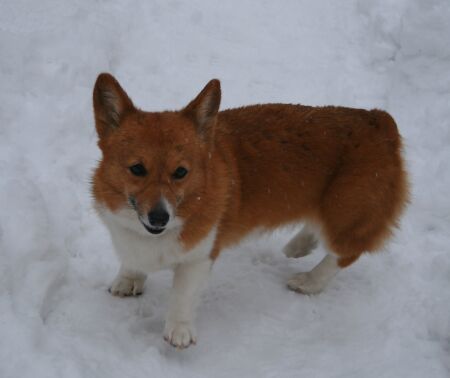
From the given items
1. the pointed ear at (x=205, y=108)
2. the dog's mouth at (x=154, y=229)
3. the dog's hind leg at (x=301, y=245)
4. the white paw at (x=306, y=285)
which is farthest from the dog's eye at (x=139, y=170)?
the dog's hind leg at (x=301, y=245)

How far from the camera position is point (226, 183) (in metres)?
3.57

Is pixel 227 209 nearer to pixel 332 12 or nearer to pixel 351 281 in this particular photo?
pixel 351 281

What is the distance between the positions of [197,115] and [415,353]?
231cm

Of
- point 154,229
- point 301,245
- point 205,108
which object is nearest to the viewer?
point 154,229

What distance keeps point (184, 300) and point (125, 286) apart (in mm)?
598

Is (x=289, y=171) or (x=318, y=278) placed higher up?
(x=289, y=171)

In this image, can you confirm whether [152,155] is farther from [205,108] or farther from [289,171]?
[289,171]

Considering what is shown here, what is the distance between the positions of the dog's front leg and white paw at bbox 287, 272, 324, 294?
3.29ft

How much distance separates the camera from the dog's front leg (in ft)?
11.3

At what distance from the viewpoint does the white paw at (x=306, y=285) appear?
4.16 m

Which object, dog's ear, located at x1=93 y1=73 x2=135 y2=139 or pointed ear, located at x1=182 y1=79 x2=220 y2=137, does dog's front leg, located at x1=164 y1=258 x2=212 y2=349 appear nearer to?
pointed ear, located at x1=182 y1=79 x2=220 y2=137

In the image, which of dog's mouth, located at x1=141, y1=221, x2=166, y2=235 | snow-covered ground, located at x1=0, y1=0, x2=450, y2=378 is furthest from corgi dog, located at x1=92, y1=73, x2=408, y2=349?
snow-covered ground, located at x1=0, y1=0, x2=450, y2=378

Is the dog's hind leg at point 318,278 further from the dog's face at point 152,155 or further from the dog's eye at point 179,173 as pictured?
the dog's eye at point 179,173

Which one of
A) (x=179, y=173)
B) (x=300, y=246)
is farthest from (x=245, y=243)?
(x=179, y=173)
